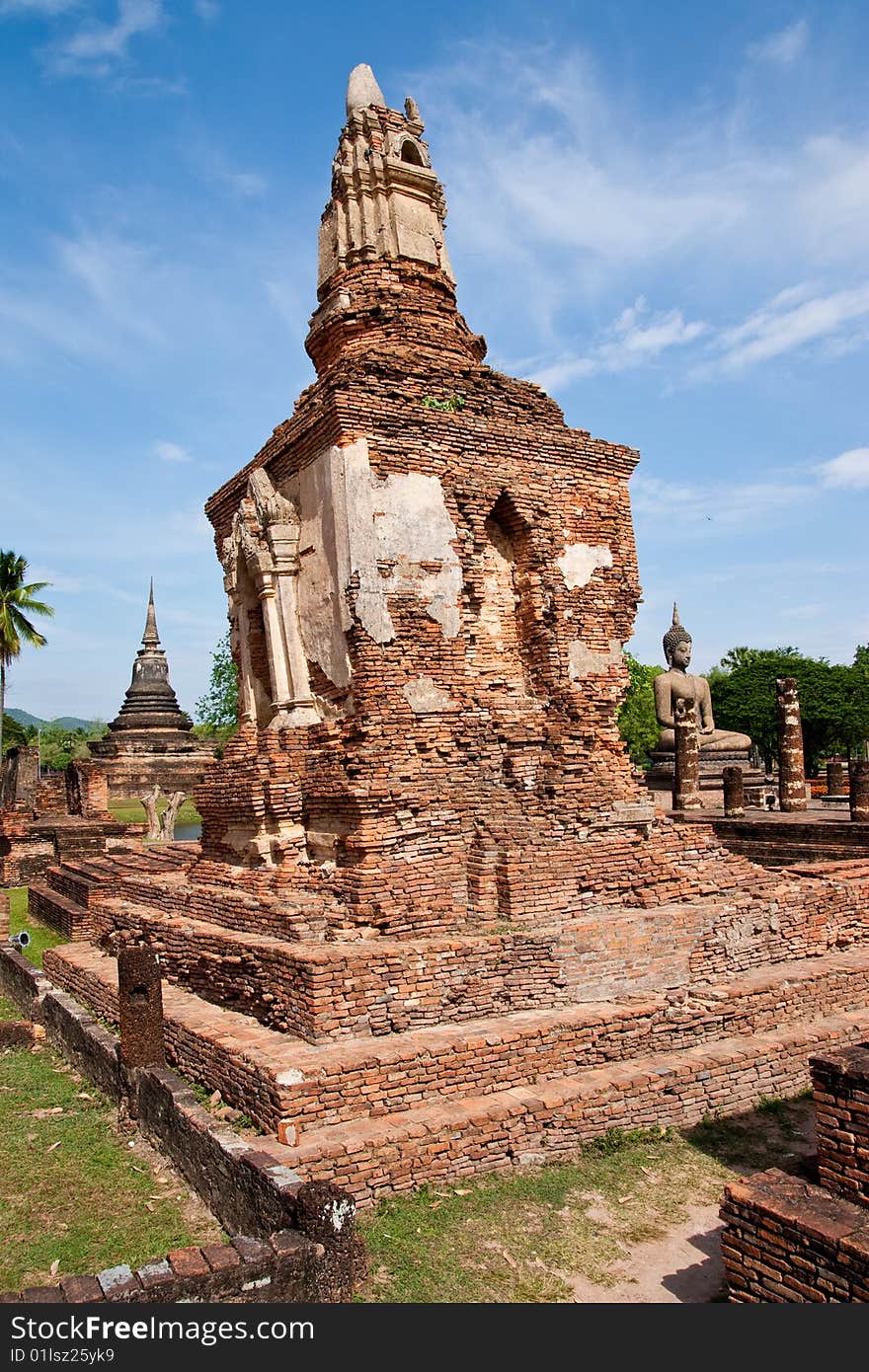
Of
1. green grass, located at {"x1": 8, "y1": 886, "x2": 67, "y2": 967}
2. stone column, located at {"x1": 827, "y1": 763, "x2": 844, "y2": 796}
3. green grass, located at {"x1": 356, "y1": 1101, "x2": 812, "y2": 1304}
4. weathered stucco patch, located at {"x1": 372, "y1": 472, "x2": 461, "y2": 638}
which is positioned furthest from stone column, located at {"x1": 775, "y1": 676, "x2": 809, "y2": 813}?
green grass, located at {"x1": 8, "y1": 886, "x2": 67, "y2": 967}

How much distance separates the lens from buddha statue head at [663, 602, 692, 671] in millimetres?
23203

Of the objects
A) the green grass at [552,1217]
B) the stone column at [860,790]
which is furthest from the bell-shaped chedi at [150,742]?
the green grass at [552,1217]

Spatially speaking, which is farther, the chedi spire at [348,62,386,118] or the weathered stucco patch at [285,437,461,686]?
the chedi spire at [348,62,386,118]

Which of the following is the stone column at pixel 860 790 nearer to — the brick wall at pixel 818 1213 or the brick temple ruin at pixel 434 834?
the brick temple ruin at pixel 434 834

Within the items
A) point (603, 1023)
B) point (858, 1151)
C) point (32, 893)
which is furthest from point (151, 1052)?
point (32, 893)

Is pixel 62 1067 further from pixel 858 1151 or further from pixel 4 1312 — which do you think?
pixel 858 1151

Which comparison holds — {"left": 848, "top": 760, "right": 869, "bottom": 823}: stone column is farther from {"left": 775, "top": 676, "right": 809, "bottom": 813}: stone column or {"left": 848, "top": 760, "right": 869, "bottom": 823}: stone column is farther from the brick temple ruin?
the brick temple ruin

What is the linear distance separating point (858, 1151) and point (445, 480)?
6.29 m

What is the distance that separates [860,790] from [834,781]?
34.7ft

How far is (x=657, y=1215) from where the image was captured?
564 centimetres

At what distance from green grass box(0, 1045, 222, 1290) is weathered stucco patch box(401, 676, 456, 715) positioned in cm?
399

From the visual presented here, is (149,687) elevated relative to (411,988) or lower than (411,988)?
elevated

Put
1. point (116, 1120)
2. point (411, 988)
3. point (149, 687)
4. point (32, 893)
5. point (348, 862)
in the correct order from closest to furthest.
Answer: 1. point (411, 988)
2. point (116, 1120)
3. point (348, 862)
4. point (32, 893)
5. point (149, 687)

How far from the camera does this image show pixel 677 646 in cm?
2336
